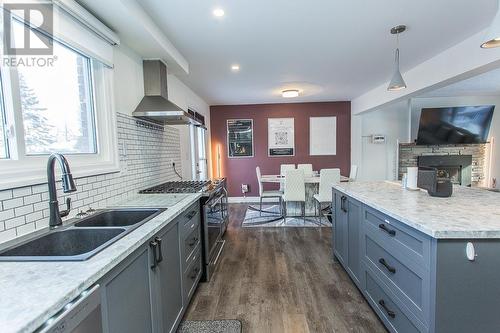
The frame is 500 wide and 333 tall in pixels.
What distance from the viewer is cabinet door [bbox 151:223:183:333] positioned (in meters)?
1.44

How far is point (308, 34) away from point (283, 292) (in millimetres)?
2536

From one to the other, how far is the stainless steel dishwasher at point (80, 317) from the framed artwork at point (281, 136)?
5.66 metres

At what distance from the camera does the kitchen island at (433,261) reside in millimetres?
1200

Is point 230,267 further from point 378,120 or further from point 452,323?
point 378,120

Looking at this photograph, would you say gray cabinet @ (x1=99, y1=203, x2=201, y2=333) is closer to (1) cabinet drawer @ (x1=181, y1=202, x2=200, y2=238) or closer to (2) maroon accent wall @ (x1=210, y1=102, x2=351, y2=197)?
(1) cabinet drawer @ (x1=181, y1=202, x2=200, y2=238)

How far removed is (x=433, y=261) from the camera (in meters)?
1.21

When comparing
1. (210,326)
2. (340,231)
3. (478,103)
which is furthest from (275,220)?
(478,103)

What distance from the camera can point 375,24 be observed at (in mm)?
2359

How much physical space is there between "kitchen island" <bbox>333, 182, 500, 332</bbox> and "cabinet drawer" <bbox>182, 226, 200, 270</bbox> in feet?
4.66

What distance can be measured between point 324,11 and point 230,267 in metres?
2.68

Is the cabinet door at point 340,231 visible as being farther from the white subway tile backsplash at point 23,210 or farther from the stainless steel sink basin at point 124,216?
the white subway tile backsplash at point 23,210

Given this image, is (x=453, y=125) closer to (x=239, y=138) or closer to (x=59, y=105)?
(x=239, y=138)

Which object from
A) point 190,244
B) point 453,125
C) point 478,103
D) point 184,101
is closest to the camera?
point 190,244

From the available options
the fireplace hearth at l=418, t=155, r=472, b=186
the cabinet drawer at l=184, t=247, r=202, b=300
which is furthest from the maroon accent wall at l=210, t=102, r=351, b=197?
the cabinet drawer at l=184, t=247, r=202, b=300
